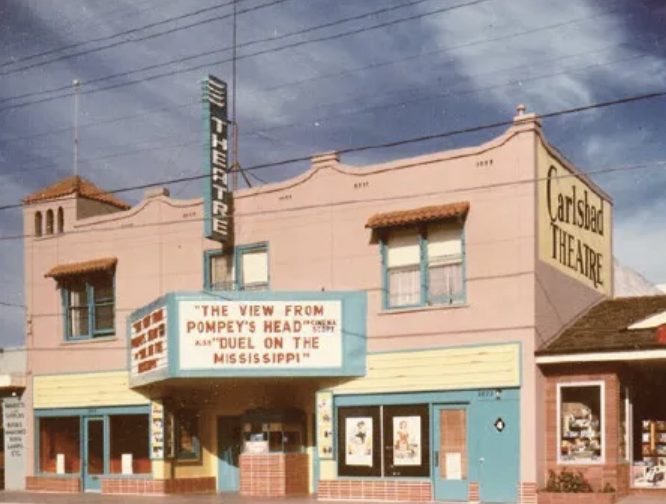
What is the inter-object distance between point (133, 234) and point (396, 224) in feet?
26.6

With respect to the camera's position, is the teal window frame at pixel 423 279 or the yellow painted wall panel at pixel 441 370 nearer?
the yellow painted wall panel at pixel 441 370

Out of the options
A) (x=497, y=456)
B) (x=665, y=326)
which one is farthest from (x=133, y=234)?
(x=665, y=326)

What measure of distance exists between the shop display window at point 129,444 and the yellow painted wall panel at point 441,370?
6044 millimetres

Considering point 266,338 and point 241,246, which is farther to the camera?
point 241,246

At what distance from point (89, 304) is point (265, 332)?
262 inches

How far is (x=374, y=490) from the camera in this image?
2377 cm

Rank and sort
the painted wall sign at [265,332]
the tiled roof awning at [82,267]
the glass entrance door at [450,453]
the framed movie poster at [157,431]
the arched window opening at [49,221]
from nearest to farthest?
the glass entrance door at [450,453], the painted wall sign at [265,332], the framed movie poster at [157,431], the tiled roof awning at [82,267], the arched window opening at [49,221]

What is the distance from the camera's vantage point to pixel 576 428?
73.7 feet

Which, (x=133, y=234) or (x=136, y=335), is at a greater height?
(x=133, y=234)

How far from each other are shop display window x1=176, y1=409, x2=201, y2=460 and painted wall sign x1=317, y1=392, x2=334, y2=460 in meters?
4.13

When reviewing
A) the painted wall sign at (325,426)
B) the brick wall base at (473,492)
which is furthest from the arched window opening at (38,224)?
the brick wall base at (473,492)

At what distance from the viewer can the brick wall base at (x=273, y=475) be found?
82.1 feet

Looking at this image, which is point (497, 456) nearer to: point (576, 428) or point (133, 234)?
point (576, 428)

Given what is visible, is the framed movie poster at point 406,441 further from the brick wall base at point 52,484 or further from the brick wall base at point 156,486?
the brick wall base at point 52,484
